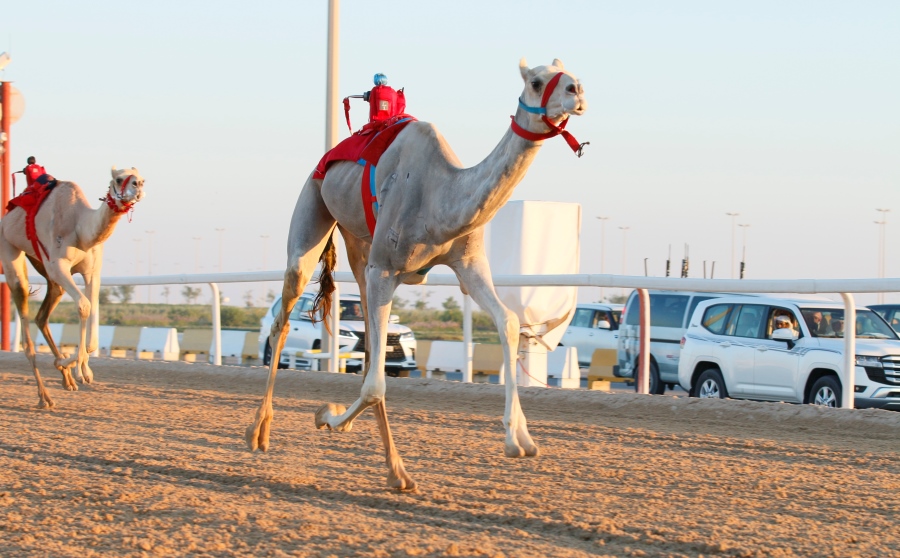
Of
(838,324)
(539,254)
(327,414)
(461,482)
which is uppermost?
(539,254)

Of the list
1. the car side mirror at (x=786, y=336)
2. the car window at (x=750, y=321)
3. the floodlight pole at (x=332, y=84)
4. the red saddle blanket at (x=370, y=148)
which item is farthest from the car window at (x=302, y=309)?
the red saddle blanket at (x=370, y=148)

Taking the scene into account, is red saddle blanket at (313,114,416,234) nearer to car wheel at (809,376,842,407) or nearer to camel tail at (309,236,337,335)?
camel tail at (309,236,337,335)

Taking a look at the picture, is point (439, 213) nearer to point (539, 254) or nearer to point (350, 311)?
point (539, 254)

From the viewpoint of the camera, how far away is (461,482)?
7145mm

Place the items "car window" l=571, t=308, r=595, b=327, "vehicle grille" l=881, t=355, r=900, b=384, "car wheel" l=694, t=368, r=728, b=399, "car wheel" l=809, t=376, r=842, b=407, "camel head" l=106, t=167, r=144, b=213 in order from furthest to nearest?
"car window" l=571, t=308, r=595, b=327
"car wheel" l=694, t=368, r=728, b=399
"vehicle grille" l=881, t=355, r=900, b=384
"car wheel" l=809, t=376, r=842, b=407
"camel head" l=106, t=167, r=144, b=213

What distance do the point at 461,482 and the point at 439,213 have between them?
1652 mm

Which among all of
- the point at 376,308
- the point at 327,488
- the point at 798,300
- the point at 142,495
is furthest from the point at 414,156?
the point at 798,300

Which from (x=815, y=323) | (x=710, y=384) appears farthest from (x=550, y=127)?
(x=710, y=384)

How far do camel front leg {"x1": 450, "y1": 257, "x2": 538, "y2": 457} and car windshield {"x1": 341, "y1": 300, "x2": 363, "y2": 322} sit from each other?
18055mm

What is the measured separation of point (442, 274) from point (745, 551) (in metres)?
9.52

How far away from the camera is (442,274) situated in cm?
1455

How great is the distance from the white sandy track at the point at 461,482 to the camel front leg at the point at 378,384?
19 centimetres

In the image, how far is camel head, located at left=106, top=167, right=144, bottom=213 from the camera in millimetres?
12156

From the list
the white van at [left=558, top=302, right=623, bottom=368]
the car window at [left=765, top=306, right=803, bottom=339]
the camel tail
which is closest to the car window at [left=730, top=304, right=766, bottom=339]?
the car window at [left=765, top=306, right=803, bottom=339]
